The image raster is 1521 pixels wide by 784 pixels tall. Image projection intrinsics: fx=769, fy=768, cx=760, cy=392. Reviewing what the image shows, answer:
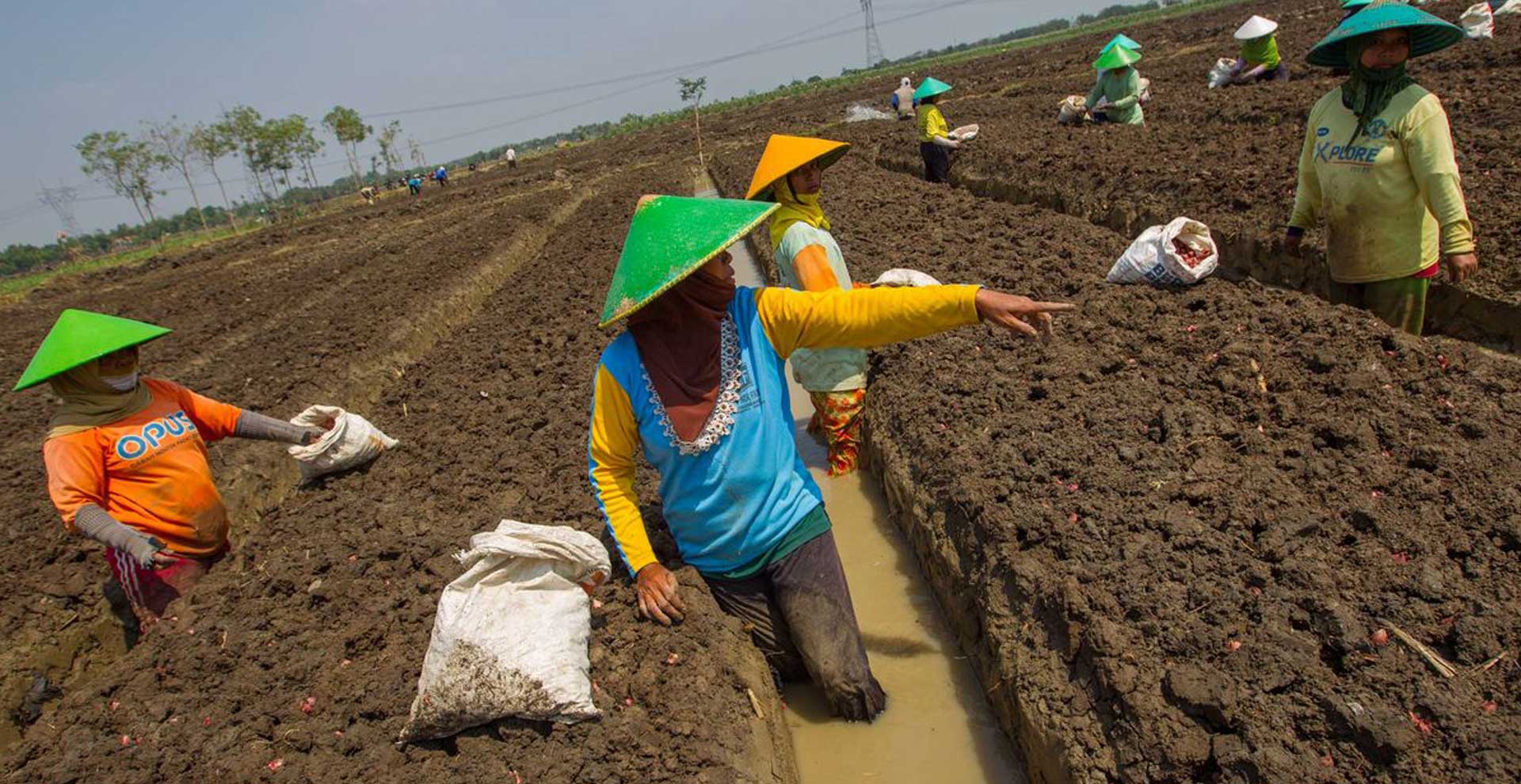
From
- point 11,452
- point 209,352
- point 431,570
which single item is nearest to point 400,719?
point 431,570

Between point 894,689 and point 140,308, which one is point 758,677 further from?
point 140,308

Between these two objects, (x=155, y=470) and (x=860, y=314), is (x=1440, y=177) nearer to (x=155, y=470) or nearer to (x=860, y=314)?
(x=860, y=314)

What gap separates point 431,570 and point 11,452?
687 centimetres

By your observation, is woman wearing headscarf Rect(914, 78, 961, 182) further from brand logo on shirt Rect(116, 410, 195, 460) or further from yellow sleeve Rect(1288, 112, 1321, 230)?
brand logo on shirt Rect(116, 410, 195, 460)

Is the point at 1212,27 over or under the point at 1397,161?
over

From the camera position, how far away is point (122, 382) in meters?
3.46

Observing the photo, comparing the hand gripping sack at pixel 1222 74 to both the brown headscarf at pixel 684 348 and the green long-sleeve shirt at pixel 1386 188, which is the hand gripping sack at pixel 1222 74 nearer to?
the green long-sleeve shirt at pixel 1386 188

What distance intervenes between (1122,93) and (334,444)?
10.3 metres

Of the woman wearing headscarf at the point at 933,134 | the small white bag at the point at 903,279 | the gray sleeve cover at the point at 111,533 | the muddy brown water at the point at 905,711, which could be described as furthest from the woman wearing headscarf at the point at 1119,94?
the gray sleeve cover at the point at 111,533

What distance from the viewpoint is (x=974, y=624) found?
10.6 feet

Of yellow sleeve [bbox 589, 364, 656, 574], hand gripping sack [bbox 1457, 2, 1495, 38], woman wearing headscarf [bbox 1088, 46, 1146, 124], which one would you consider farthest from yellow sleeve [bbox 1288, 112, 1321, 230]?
hand gripping sack [bbox 1457, 2, 1495, 38]

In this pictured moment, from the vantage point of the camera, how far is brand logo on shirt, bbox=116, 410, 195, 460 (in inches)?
137

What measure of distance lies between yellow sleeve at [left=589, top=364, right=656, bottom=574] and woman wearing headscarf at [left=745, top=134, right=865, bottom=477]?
143cm

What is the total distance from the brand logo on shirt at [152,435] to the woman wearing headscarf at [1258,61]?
1260 centimetres
